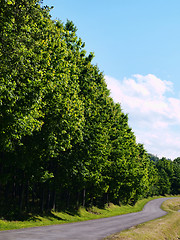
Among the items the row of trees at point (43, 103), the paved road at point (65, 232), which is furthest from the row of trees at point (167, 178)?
the paved road at point (65, 232)

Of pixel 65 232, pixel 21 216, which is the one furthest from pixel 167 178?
pixel 65 232

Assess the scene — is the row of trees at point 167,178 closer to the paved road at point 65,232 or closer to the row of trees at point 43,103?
the row of trees at point 43,103

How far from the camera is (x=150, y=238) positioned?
2244 cm

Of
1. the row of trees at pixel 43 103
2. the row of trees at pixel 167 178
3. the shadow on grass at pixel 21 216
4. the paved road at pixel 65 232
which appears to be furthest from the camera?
the row of trees at pixel 167 178

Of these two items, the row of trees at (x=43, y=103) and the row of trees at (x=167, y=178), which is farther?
the row of trees at (x=167, y=178)

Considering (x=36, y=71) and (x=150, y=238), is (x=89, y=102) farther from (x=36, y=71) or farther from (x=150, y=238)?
(x=150, y=238)

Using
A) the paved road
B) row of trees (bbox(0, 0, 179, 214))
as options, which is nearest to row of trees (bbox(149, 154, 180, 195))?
row of trees (bbox(0, 0, 179, 214))

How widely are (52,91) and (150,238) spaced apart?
13.9m

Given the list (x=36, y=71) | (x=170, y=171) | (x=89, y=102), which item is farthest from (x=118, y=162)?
(x=170, y=171)

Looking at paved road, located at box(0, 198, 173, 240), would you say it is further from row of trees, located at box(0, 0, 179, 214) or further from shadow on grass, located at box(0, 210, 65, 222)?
row of trees, located at box(0, 0, 179, 214)

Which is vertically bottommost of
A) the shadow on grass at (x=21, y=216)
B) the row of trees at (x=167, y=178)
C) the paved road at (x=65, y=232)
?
the paved road at (x=65, y=232)

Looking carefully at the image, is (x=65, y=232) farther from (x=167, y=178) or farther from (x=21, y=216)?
(x=167, y=178)

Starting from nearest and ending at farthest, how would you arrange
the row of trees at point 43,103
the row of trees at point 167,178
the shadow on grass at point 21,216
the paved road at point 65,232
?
1. the paved road at point 65,232
2. the row of trees at point 43,103
3. the shadow on grass at point 21,216
4. the row of trees at point 167,178

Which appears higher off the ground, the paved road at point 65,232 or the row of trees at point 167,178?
the row of trees at point 167,178
